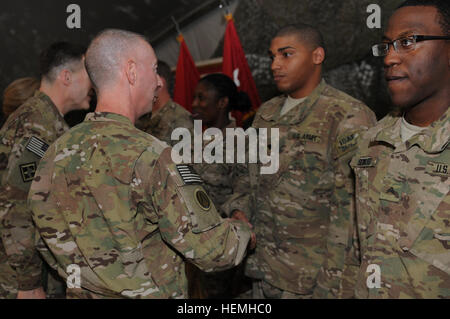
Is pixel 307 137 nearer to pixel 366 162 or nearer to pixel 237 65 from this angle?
pixel 366 162

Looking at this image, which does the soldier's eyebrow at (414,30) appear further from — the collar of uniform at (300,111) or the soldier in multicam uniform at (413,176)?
the collar of uniform at (300,111)

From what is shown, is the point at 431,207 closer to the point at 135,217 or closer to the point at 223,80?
the point at 135,217

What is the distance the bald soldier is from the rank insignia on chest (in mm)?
533

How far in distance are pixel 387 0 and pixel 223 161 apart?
138cm

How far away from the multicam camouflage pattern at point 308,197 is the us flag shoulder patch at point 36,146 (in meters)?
1.01

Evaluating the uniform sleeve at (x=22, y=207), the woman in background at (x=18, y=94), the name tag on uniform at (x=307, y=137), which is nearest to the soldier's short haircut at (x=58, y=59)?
the uniform sleeve at (x=22, y=207)

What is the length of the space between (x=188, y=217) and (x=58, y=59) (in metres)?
1.35

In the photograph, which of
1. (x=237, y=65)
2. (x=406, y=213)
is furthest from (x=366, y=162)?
(x=237, y=65)

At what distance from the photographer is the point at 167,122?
2.99 meters

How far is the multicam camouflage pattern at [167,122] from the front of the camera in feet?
9.74

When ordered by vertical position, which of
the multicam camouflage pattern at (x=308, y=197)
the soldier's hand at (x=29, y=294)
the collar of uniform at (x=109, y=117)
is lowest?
the soldier's hand at (x=29, y=294)

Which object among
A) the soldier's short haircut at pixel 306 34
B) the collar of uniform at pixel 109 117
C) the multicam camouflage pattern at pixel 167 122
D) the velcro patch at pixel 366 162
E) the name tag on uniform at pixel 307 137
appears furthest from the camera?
the multicam camouflage pattern at pixel 167 122

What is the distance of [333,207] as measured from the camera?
5.97ft
